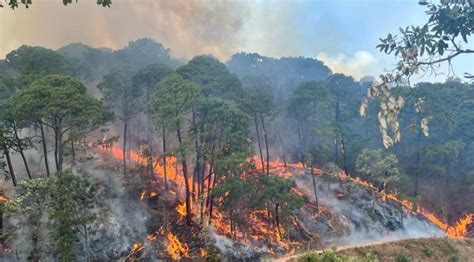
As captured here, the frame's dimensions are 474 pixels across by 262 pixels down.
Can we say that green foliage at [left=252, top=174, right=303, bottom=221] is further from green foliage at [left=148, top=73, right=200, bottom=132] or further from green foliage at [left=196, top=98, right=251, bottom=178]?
green foliage at [left=148, top=73, right=200, bottom=132]

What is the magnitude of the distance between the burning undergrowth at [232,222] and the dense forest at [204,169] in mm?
164

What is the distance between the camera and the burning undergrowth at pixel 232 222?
1567 inches

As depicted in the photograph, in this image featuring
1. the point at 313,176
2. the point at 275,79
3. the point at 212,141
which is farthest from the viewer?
Answer: the point at 275,79

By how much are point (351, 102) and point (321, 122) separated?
11921 mm

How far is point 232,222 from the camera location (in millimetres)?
44250

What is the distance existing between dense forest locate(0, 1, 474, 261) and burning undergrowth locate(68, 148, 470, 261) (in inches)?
6.5

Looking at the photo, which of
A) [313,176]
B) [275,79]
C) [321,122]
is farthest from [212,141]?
[275,79]

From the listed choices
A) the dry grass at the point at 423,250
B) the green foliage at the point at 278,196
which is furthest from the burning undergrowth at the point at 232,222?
the dry grass at the point at 423,250

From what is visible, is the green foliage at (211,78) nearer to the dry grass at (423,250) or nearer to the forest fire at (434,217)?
the forest fire at (434,217)

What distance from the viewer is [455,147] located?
5731cm

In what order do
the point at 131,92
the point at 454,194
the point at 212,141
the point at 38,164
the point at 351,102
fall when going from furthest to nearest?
the point at 351,102
the point at 454,194
the point at 131,92
the point at 38,164
the point at 212,141

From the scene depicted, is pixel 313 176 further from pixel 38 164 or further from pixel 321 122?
pixel 38 164


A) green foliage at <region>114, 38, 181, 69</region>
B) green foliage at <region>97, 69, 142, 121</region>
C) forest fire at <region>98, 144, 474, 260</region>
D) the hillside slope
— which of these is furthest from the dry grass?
green foliage at <region>114, 38, 181, 69</region>

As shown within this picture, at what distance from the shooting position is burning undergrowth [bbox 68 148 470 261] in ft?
131
